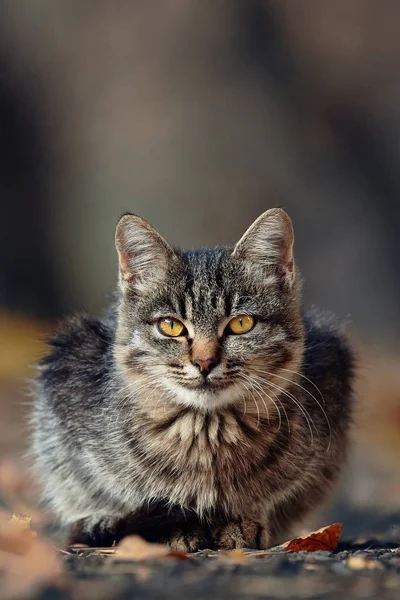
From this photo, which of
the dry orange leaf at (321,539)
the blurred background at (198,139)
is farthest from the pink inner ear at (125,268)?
the blurred background at (198,139)

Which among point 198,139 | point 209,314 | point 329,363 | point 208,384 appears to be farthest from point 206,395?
point 198,139

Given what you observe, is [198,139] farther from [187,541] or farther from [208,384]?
[187,541]

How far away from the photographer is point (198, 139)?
32.7ft

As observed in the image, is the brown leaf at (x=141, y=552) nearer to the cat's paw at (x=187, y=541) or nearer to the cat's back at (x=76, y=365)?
the cat's paw at (x=187, y=541)

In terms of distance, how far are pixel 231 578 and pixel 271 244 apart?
5.23 ft

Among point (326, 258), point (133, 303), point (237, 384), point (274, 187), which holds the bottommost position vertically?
point (237, 384)

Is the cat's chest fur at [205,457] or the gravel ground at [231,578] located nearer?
the gravel ground at [231,578]

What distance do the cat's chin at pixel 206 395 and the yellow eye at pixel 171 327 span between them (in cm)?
21

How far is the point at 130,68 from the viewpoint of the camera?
10.1 m

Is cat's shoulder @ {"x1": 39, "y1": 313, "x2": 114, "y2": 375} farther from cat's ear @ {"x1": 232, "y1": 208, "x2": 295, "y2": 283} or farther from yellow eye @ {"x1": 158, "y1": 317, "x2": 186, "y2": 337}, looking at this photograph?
cat's ear @ {"x1": 232, "y1": 208, "x2": 295, "y2": 283}

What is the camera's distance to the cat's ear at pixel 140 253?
11.8ft

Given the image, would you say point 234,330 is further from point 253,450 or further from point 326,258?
point 326,258

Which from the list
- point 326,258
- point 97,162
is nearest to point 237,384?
point 326,258

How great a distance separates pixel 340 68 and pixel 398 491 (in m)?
6.18
